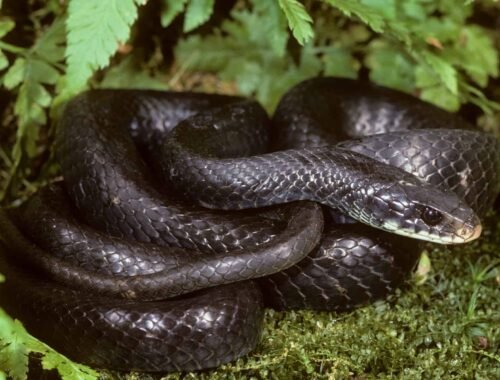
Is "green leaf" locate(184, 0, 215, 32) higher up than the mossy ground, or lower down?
higher up

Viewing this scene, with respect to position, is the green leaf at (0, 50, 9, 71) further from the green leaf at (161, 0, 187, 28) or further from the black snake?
the green leaf at (161, 0, 187, 28)

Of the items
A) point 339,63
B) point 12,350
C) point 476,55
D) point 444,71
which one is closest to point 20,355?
point 12,350

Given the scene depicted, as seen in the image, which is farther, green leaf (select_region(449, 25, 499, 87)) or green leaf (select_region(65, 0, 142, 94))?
green leaf (select_region(449, 25, 499, 87))

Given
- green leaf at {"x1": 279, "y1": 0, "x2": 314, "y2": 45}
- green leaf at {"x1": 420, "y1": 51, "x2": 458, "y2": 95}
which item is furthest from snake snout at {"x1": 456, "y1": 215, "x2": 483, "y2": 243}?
green leaf at {"x1": 279, "y1": 0, "x2": 314, "y2": 45}

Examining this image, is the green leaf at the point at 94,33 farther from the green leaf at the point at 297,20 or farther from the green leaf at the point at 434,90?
the green leaf at the point at 434,90

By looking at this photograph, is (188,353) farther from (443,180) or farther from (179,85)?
(179,85)

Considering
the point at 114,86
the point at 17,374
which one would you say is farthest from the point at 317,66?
the point at 17,374

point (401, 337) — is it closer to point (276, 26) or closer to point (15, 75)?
point (276, 26)
